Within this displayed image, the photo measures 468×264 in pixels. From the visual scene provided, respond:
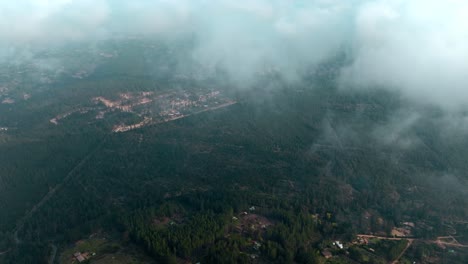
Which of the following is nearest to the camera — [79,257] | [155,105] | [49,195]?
[79,257]

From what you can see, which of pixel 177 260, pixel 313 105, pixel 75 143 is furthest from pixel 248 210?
pixel 313 105

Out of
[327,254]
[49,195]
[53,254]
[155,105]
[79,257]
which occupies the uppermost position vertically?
[155,105]

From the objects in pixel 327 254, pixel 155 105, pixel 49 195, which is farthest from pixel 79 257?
pixel 155 105

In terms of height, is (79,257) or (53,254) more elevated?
(53,254)

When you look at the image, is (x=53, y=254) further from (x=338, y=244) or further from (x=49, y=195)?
(x=338, y=244)

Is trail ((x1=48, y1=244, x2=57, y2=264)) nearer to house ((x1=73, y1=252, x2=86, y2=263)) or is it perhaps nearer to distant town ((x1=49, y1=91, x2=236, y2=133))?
house ((x1=73, y1=252, x2=86, y2=263))

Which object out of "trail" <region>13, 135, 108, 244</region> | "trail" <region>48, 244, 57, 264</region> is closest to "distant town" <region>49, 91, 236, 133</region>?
"trail" <region>13, 135, 108, 244</region>

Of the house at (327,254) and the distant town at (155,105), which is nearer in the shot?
the house at (327,254)

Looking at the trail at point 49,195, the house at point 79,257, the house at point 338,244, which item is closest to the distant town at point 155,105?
the trail at point 49,195

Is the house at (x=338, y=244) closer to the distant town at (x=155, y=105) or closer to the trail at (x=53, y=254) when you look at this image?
the trail at (x=53, y=254)

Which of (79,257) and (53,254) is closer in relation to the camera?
(79,257)

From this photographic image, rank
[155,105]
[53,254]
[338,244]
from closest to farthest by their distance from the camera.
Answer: [53,254] → [338,244] → [155,105]
